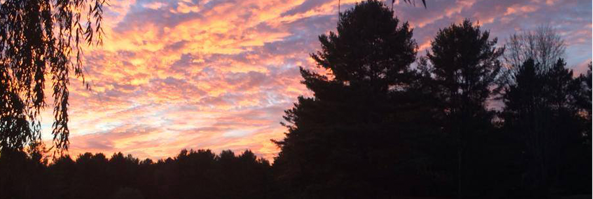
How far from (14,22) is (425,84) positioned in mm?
31525

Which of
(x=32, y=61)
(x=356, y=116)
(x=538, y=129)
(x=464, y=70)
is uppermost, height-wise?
(x=464, y=70)

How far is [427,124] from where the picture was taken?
3319 centimetres

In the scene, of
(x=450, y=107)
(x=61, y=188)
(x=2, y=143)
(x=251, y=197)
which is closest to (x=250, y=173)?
(x=251, y=197)

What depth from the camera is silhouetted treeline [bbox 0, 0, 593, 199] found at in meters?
30.5

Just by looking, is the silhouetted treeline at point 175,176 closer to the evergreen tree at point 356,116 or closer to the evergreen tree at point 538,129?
the evergreen tree at point 538,129

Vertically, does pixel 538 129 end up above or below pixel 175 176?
above

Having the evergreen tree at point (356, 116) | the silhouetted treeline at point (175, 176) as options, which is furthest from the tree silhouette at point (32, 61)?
the silhouetted treeline at point (175, 176)

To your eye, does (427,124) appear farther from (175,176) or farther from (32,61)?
(175,176)

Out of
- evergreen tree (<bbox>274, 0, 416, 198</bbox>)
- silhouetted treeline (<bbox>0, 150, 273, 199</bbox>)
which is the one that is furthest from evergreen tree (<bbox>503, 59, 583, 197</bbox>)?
silhouetted treeline (<bbox>0, 150, 273, 199</bbox>)

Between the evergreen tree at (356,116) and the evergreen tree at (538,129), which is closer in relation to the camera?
the evergreen tree at (356,116)

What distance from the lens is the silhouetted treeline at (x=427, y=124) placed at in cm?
3045

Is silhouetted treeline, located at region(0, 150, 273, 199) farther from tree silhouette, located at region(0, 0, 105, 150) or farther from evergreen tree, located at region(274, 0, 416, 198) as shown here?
tree silhouette, located at region(0, 0, 105, 150)

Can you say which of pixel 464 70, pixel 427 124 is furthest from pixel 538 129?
pixel 427 124

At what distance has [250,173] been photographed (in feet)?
244
